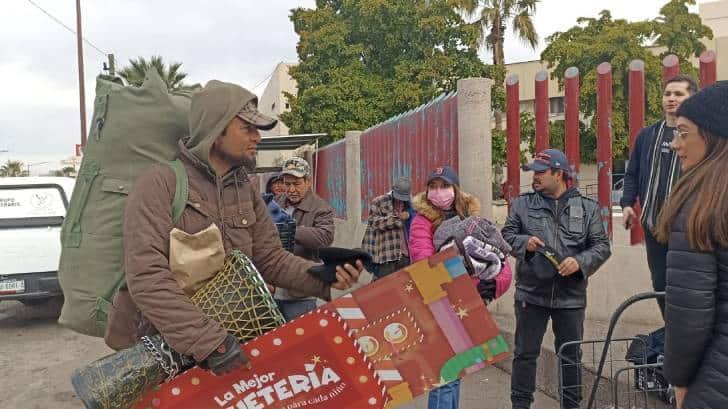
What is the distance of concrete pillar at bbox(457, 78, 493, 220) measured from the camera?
6262mm

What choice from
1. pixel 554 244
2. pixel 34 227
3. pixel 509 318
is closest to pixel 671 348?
pixel 554 244

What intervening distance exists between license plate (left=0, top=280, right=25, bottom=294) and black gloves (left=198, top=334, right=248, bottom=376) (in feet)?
22.1

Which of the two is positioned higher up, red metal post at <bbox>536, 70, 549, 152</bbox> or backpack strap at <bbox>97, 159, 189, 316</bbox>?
red metal post at <bbox>536, 70, 549, 152</bbox>

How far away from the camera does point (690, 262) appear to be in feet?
6.48

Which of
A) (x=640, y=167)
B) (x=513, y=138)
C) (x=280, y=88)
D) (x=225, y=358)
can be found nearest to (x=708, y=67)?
(x=640, y=167)

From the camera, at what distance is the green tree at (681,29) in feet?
88.2

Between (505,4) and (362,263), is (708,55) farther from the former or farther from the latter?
(505,4)

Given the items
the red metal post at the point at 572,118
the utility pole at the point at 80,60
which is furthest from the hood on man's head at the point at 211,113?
the utility pole at the point at 80,60

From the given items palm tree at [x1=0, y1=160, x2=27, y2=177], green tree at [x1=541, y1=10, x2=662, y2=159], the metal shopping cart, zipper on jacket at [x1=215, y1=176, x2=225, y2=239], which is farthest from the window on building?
palm tree at [x1=0, y1=160, x2=27, y2=177]

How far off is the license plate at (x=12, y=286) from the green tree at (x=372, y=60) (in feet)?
51.4

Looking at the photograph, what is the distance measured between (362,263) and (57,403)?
3766 mm

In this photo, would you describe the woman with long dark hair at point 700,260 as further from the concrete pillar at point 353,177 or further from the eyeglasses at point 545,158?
the concrete pillar at point 353,177

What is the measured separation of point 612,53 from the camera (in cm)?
2702

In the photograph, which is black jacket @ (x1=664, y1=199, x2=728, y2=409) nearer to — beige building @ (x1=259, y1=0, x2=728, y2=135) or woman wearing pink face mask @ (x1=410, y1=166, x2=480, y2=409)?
woman wearing pink face mask @ (x1=410, y1=166, x2=480, y2=409)
